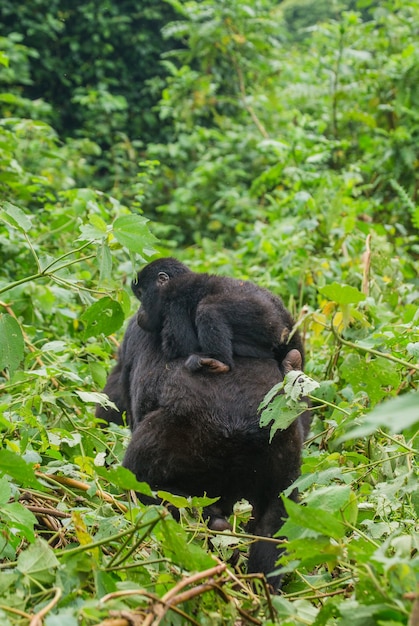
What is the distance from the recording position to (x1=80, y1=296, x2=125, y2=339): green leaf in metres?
2.43

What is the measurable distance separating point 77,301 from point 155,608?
11.7ft

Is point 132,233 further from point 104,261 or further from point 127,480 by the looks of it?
point 127,480

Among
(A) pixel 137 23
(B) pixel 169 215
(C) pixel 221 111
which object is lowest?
(B) pixel 169 215

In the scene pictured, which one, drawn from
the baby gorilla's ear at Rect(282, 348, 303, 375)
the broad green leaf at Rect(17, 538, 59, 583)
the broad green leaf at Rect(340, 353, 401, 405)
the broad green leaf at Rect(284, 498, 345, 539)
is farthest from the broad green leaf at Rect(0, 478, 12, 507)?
the baby gorilla's ear at Rect(282, 348, 303, 375)

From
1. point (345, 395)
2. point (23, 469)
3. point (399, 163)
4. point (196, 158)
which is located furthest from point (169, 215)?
point (23, 469)

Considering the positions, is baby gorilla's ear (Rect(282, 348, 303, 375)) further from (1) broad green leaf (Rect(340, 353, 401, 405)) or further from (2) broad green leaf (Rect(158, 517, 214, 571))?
(2) broad green leaf (Rect(158, 517, 214, 571))

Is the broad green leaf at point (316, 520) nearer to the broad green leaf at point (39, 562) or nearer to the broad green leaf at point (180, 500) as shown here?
the broad green leaf at point (180, 500)

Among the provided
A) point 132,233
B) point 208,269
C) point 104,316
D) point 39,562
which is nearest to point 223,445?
point 104,316

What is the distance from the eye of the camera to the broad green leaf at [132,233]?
208cm

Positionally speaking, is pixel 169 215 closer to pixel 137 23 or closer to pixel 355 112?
pixel 355 112

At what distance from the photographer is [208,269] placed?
19.5 ft

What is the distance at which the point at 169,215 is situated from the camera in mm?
8461

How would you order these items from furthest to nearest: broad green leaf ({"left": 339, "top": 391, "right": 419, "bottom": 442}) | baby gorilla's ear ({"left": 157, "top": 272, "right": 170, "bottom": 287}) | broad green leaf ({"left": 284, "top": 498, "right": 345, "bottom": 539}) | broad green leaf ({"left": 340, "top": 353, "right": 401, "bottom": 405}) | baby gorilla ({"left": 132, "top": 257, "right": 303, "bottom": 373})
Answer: baby gorilla's ear ({"left": 157, "top": 272, "right": 170, "bottom": 287}) < baby gorilla ({"left": 132, "top": 257, "right": 303, "bottom": 373}) < broad green leaf ({"left": 340, "top": 353, "right": 401, "bottom": 405}) < broad green leaf ({"left": 284, "top": 498, "right": 345, "bottom": 539}) < broad green leaf ({"left": 339, "top": 391, "right": 419, "bottom": 442})

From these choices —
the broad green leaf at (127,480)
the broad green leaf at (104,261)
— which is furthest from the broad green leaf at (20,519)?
the broad green leaf at (104,261)
